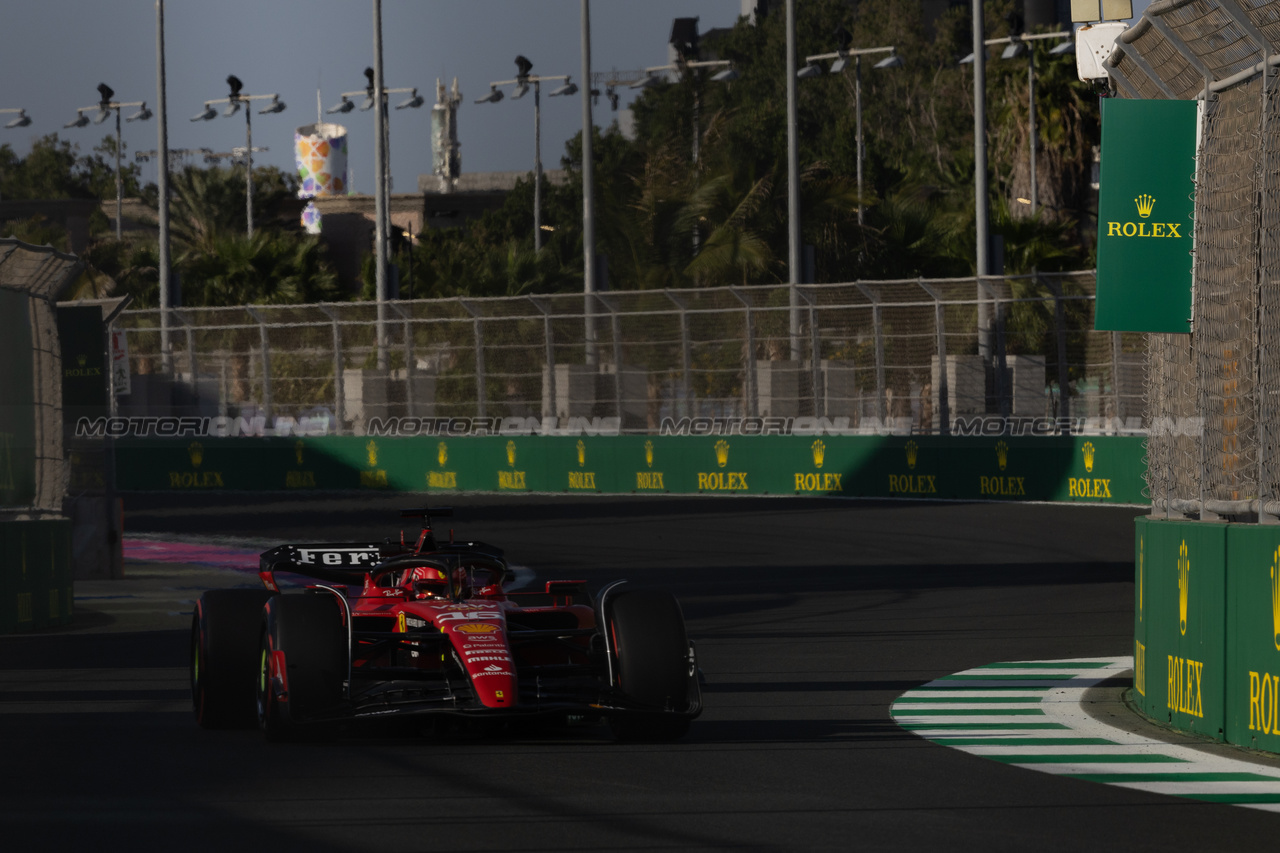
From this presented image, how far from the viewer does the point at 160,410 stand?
115 ft

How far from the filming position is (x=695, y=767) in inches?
325

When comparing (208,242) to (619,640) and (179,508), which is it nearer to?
(179,508)

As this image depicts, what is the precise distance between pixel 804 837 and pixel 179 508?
24.8 metres

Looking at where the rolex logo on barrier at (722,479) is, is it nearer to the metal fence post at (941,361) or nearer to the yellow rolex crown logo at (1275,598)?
the metal fence post at (941,361)

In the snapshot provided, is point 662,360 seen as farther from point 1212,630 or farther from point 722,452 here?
point 1212,630

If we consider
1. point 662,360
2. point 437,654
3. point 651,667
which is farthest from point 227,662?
point 662,360

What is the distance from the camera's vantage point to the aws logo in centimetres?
949

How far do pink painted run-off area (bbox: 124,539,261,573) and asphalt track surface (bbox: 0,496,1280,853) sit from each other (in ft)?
16.1

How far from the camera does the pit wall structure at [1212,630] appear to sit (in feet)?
27.4

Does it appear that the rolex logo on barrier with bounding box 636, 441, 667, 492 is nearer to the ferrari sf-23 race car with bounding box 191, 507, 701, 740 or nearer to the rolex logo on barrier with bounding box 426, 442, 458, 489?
the rolex logo on barrier with bounding box 426, 442, 458, 489

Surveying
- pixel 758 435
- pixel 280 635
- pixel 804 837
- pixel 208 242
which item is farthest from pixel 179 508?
pixel 208 242

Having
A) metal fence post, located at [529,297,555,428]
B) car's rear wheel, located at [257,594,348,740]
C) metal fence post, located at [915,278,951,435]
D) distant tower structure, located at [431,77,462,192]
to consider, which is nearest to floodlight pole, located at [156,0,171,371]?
metal fence post, located at [529,297,555,428]

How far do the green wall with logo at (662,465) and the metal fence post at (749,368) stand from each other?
1.78ft

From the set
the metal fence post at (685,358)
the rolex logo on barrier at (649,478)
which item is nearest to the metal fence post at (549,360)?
the rolex logo on barrier at (649,478)
